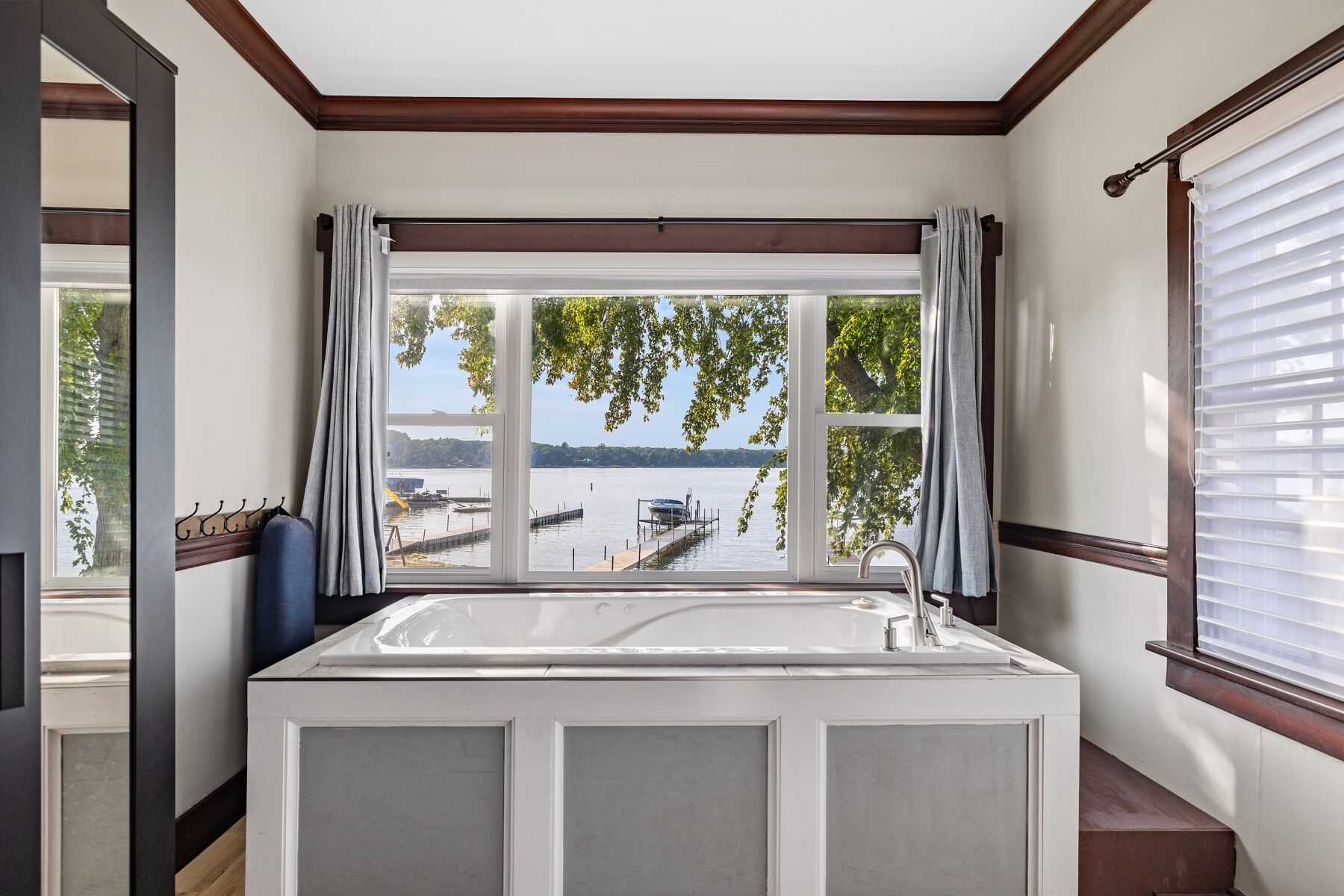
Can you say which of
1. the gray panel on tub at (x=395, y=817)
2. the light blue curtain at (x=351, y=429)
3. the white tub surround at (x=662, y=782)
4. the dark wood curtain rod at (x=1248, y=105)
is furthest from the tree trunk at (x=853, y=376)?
the gray panel on tub at (x=395, y=817)

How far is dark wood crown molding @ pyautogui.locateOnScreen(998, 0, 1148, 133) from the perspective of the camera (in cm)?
228

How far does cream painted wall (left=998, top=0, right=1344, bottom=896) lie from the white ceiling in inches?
14.6

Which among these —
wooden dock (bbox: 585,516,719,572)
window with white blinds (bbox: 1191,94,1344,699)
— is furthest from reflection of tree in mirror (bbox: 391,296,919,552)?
window with white blinds (bbox: 1191,94,1344,699)

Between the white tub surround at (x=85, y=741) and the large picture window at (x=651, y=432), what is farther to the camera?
the large picture window at (x=651, y=432)

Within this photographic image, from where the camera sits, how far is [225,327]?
240cm

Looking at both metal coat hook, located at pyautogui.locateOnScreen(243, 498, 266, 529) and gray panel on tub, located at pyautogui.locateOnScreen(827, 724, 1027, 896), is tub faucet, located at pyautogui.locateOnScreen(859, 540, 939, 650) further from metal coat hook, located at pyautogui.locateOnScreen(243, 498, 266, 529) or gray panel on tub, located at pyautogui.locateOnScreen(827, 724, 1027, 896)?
metal coat hook, located at pyautogui.locateOnScreen(243, 498, 266, 529)

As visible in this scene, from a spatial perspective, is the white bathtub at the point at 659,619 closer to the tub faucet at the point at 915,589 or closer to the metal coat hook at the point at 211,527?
the tub faucet at the point at 915,589

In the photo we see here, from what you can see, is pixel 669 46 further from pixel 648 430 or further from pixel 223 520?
pixel 223 520

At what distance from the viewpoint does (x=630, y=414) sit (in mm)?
3139

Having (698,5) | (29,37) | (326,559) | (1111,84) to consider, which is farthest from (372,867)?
(1111,84)

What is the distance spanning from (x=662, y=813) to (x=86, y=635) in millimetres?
1243

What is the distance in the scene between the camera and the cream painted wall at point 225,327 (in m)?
2.21

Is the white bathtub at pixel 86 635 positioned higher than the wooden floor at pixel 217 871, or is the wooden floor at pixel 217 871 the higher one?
the white bathtub at pixel 86 635

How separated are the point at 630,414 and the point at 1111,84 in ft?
6.37
